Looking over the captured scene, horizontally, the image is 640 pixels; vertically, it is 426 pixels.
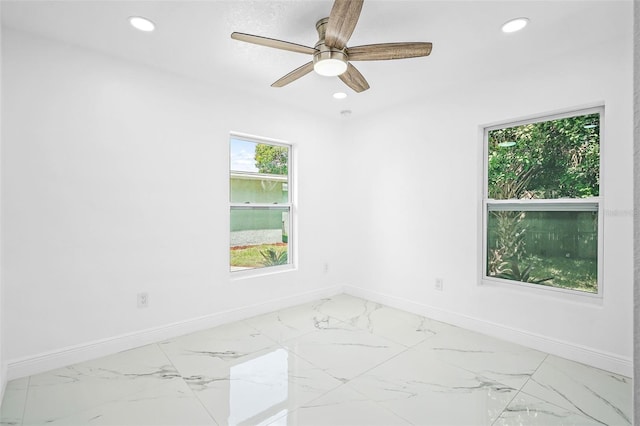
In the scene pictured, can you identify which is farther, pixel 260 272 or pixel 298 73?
pixel 260 272

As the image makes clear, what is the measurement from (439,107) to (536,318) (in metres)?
2.21

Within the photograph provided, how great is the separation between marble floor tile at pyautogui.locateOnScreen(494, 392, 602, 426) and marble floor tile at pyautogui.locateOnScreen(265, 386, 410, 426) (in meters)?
0.62

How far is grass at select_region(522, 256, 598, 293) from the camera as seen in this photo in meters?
2.70

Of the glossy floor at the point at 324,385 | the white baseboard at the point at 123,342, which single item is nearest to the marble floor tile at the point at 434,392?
the glossy floor at the point at 324,385

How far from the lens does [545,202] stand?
292cm

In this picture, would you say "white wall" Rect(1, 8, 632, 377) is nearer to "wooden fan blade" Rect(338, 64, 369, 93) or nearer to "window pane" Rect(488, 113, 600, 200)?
"window pane" Rect(488, 113, 600, 200)

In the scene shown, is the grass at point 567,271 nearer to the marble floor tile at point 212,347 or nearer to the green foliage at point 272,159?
the marble floor tile at point 212,347

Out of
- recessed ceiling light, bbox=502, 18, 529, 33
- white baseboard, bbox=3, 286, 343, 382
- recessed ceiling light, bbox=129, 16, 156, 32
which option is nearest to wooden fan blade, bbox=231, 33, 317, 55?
recessed ceiling light, bbox=129, 16, 156, 32

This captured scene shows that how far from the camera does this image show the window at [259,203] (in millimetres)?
3680

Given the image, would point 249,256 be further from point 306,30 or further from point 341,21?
point 341,21

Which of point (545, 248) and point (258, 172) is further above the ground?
point (258, 172)

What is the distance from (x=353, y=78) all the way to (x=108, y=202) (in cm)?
222

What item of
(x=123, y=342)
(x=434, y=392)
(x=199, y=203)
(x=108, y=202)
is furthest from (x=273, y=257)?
(x=434, y=392)

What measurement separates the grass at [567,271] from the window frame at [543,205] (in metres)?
0.04
